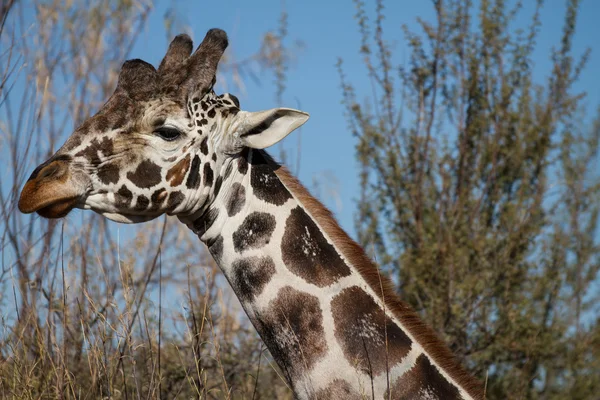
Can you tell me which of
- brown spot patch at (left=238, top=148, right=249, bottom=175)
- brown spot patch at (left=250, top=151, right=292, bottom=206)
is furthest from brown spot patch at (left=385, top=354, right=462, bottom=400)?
brown spot patch at (left=238, top=148, right=249, bottom=175)

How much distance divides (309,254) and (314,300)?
23 cm

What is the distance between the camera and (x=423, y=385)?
12.8ft

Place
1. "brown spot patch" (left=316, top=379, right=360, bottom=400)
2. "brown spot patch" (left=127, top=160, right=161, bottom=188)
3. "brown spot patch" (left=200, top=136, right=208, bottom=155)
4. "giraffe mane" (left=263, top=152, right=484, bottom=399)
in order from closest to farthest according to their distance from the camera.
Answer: "brown spot patch" (left=316, top=379, right=360, bottom=400) → "giraffe mane" (left=263, top=152, right=484, bottom=399) → "brown spot patch" (left=127, top=160, right=161, bottom=188) → "brown spot patch" (left=200, top=136, right=208, bottom=155)

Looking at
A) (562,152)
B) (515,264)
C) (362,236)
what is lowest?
(515,264)

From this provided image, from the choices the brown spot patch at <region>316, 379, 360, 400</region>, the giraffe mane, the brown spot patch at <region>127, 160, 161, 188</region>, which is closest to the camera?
the brown spot patch at <region>316, 379, 360, 400</region>

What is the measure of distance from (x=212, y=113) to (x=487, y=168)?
4.54 m

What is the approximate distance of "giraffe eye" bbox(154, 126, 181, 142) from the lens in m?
4.20

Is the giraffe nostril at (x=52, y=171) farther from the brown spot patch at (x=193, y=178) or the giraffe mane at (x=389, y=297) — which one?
the giraffe mane at (x=389, y=297)

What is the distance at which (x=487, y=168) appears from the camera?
825 centimetres

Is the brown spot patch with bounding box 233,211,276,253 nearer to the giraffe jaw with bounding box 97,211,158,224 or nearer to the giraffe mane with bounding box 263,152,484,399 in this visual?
the giraffe mane with bounding box 263,152,484,399

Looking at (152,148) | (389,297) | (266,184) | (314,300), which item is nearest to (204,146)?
(152,148)

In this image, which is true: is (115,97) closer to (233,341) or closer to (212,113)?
(212,113)

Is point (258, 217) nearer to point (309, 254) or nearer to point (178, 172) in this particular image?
point (309, 254)

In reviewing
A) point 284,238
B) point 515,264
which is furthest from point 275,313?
point 515,264
